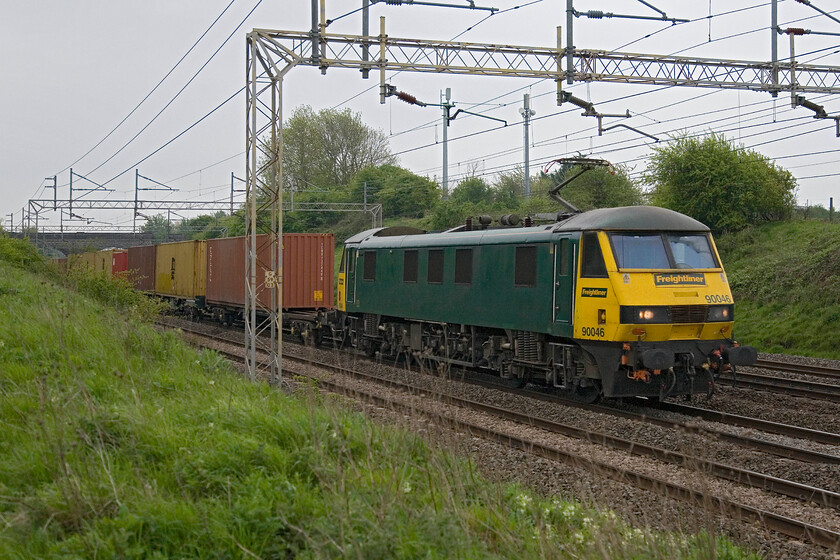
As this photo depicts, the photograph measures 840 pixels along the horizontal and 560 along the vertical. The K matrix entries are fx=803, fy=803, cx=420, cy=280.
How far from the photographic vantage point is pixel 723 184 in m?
30.8

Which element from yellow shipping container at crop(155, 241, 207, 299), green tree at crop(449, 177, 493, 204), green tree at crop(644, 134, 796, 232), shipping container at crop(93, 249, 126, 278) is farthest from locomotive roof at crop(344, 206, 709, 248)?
green tree at crop(449, 177, 493, 204)

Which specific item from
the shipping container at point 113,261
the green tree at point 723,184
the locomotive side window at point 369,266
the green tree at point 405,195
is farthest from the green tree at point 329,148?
the locomotive side window at point 369,266

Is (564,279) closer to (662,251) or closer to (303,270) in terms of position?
(662,251)

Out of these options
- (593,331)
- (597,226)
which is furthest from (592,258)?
(593,331)

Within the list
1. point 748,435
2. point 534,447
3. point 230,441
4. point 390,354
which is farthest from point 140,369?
point 390,354

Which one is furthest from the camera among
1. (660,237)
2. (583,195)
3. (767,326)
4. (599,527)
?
(583,195)

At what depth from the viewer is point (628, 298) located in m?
11.4

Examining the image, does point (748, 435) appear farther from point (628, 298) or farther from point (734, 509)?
point (734, 509)

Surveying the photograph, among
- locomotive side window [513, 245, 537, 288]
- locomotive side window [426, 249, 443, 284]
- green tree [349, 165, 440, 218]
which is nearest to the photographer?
locomotive side window [513, 245, 537, 288]

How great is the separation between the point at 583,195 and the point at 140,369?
94.9ft

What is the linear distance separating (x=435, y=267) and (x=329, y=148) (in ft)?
160

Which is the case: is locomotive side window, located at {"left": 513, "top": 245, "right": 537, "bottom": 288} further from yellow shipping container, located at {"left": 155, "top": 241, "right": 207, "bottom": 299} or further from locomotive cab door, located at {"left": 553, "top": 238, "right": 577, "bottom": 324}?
yellow shipping container, located at {"left": 155, "top": 241, "right": 207, "bottom": 299}

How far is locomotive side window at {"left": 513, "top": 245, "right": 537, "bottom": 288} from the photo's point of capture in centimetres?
1318

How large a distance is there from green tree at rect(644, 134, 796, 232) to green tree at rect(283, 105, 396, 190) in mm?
34812
